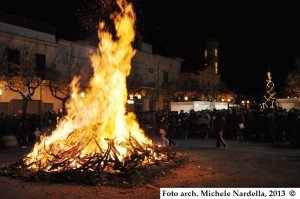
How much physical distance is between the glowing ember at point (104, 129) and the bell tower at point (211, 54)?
49.2 m

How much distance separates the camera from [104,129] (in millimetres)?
11633

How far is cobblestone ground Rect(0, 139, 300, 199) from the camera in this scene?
822 cm

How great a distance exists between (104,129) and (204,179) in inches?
145

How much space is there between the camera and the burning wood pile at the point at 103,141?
32.3ft

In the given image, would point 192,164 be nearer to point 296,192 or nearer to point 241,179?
point 241,179

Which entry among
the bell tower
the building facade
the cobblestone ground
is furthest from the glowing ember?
the bell tower

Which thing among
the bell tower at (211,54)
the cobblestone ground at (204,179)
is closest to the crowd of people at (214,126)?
the cobblestone ground at (204,179)

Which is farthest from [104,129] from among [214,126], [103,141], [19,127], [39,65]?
[39,65]

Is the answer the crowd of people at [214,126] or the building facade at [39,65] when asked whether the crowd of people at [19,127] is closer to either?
the crowd of people at [214,126]

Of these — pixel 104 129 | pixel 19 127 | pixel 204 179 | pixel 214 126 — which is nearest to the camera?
pixel 204 179

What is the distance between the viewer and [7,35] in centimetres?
2708

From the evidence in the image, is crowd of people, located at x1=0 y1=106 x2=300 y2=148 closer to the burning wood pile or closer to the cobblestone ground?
the cobblestone ground

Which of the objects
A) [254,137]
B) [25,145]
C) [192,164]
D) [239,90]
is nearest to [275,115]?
[254,137]

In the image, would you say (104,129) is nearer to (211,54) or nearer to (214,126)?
(214,126)
